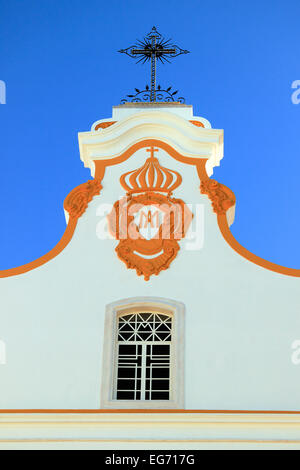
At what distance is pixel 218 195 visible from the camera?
46.5 feet

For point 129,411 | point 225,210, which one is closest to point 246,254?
point 225,210

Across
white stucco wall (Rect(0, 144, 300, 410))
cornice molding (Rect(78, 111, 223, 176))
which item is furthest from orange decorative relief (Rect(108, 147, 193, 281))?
cornice molding (Rect(78, 111, 223, 176))

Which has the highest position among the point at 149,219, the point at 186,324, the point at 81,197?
the point at 81,197

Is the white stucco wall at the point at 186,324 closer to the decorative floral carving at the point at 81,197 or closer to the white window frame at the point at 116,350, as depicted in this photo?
the white window frame at the point at 116,350

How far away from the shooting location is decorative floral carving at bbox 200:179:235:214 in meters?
14.0

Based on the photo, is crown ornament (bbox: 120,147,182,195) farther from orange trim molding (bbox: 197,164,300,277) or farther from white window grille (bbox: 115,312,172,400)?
white window grille (bbox: 115,312,172,400)

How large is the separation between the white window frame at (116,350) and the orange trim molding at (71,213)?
158 cm

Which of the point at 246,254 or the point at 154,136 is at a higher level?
the point at 154,136

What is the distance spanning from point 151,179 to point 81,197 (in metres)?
1.40

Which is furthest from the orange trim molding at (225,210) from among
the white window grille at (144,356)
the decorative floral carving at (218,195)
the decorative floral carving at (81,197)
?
the decorative floral carving at (81,197)

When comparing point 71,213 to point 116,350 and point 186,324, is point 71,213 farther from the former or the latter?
point 186,324

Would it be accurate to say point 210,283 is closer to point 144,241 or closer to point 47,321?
point 144,241

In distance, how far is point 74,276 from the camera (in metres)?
13.2
